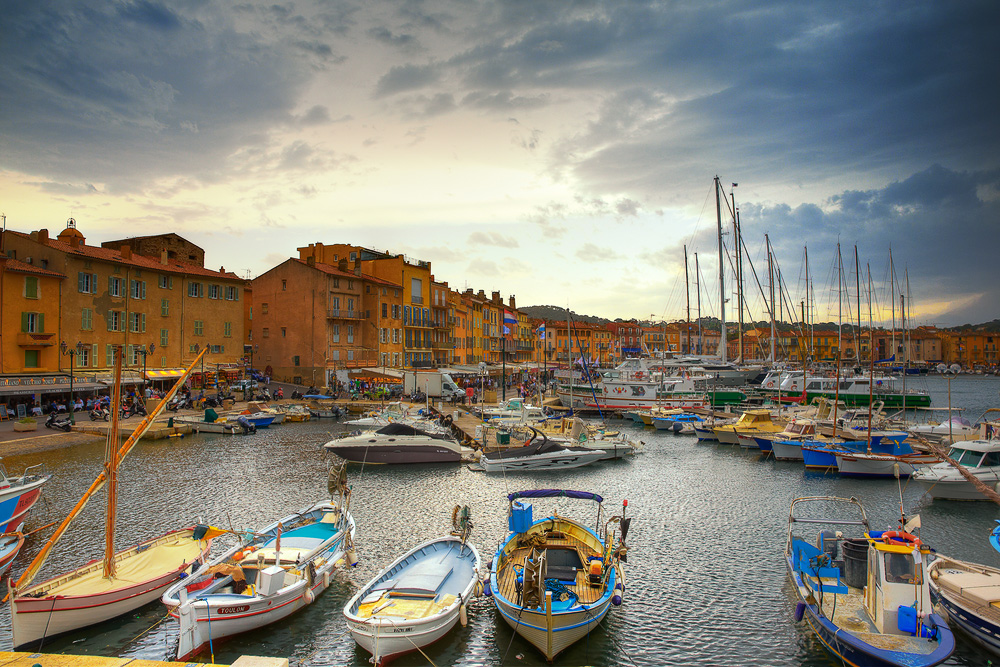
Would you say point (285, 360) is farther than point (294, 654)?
Yes

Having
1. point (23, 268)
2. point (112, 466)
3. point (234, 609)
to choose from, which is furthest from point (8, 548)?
point (23, 268)

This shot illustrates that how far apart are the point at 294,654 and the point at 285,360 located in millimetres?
54393

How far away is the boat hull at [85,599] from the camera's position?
1147cm

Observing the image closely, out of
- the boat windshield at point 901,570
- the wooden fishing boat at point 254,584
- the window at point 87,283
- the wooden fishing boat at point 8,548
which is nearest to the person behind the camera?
the boat windshield at point 901,570

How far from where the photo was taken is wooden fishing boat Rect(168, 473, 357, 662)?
37.6 ft

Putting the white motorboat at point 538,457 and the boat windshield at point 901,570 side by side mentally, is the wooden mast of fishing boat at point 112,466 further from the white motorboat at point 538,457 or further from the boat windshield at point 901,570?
the white motorboat at point 538,457

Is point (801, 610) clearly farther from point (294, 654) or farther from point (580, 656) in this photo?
point (294, 654)

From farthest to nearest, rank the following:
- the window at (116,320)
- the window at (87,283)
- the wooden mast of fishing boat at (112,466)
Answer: the window at (116,320) → the window at (87,283) → the wooden mast of fishing boat at (112,466)

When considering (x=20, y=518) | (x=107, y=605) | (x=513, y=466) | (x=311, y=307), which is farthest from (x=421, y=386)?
(x=107, y=605)

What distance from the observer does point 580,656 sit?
1212 cm

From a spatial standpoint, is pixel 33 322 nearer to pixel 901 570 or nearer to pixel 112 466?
pixel 112 466

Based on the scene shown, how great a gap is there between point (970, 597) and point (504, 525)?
42.7 ft

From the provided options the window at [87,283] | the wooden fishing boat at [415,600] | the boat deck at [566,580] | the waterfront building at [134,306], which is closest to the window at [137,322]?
the waterfront building at [134,306]

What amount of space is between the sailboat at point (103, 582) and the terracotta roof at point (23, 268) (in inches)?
1367
